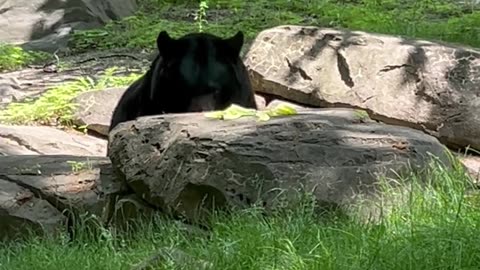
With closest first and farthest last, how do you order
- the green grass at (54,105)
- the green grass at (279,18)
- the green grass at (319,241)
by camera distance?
the green grass at (319,241), the green grass at (54,105), the green grass at (279,18)

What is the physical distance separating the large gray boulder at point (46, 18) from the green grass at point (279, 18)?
0.41m

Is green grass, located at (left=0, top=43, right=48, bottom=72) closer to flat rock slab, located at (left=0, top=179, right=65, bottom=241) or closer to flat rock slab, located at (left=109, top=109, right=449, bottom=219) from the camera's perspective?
flat rock slab, located at (left=0, top=179, right=65, bottom=241)

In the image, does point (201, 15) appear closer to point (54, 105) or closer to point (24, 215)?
point (54, 105)

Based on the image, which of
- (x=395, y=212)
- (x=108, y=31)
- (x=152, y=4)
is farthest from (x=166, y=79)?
(x=152, y=4)

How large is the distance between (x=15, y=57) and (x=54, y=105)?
2784mm

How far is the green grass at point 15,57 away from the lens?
13062 millimetres

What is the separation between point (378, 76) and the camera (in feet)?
28.2

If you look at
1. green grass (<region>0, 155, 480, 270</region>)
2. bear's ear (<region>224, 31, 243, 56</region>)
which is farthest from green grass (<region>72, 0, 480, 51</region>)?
green grass (<region>0, 155, 480, 270</region>)

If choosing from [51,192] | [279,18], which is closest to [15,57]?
[279,18]

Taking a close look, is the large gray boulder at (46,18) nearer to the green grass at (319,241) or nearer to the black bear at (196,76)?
the black bear at (196,76)

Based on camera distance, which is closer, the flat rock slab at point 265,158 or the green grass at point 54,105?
the flat rock slab at point 265,158

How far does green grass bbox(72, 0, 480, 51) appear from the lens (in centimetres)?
1322

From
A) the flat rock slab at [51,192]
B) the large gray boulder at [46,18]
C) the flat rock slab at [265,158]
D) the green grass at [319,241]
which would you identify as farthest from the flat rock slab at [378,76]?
the large gray boulder at [46,18]

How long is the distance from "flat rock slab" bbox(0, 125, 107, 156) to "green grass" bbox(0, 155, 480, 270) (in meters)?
3.95
